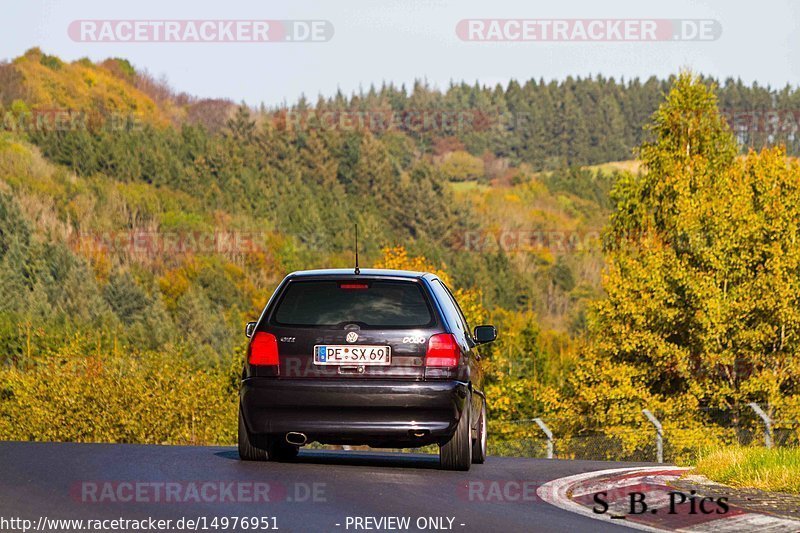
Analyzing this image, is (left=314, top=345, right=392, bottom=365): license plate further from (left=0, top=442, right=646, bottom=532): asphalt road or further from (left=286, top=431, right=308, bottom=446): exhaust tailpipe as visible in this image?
(left=0, top=442, right=646, bottom=532): asphalt road

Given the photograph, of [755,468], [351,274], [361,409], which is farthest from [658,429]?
[361,409]

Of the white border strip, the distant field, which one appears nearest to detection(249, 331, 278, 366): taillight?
the white border strip

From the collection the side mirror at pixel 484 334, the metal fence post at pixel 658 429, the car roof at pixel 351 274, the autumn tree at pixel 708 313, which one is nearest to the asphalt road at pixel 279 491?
the side mirror at pixel 484 334

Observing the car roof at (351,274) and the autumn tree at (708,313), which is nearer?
the car roof at (351,274)

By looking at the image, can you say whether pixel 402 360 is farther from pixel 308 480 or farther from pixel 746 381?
pixel 746 381

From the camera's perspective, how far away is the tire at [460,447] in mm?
11555

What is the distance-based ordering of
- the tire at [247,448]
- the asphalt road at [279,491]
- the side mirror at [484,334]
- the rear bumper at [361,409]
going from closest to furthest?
the asphalt road at [279,491] → the rear bumper at [361,409] → the tire at [247,448] → the side mirror at [484,334]

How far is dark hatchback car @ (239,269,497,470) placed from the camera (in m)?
11.1

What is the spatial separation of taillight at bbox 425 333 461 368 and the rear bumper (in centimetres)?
17

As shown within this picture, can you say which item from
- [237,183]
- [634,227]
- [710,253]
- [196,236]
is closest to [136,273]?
[196,236]

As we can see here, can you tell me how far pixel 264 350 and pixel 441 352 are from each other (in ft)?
4.90

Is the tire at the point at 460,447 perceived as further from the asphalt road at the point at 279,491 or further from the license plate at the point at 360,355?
the license plate at the point at 360,355

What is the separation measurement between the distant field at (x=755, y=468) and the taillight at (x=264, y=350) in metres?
3.73

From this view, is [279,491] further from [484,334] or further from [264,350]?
[484,334]
